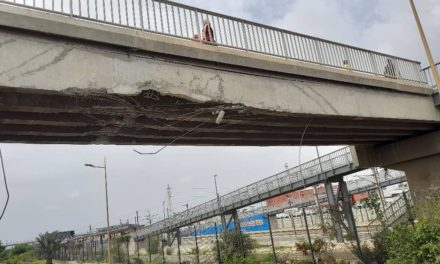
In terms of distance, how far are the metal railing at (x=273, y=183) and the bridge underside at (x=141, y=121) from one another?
1565cm

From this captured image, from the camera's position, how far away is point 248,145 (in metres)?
13.7

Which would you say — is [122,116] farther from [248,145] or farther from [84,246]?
[84,246]

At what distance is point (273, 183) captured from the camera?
34.7m

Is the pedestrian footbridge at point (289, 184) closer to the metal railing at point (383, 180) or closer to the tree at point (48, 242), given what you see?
the metal railing at point (383, 180)

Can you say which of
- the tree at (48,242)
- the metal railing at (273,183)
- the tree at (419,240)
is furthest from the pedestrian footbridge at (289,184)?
the tree at (48,242)

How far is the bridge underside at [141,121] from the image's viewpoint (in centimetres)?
734

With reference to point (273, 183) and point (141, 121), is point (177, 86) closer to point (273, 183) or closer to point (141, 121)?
point (141, 121)

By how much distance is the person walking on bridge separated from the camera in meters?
9.22

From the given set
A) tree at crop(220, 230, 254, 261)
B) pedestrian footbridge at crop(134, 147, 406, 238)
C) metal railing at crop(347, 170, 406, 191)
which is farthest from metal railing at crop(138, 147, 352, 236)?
tree at crop(220, 230, 254, 261)

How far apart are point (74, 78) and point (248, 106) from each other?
3.75m

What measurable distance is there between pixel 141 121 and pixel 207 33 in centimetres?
245

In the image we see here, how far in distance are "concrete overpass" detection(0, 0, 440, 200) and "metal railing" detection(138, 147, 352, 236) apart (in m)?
15.0

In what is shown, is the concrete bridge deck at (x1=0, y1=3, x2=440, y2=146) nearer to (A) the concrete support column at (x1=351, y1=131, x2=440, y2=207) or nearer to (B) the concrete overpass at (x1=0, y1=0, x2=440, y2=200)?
(B) the concrete overpass at (x1=0, y1=0, x2=440, y2=200)

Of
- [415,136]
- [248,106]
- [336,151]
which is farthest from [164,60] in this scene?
[336,151]
